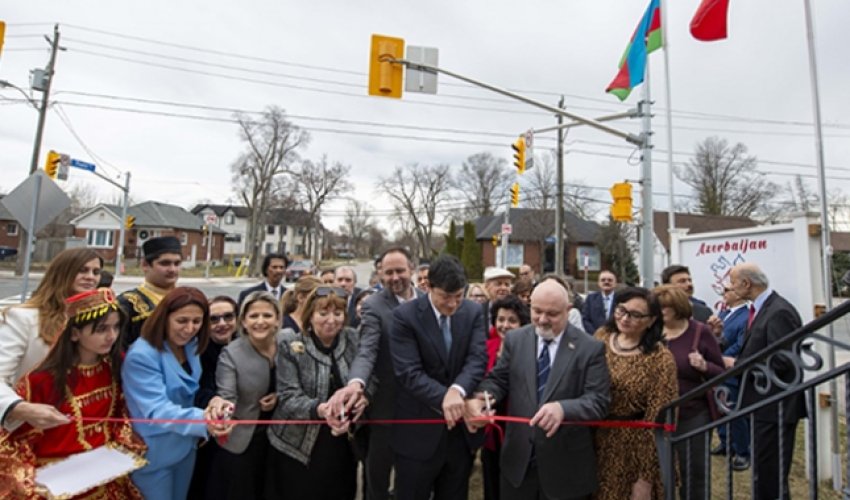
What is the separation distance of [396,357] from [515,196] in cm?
1094

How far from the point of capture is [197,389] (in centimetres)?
283

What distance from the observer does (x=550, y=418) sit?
7.57 feet

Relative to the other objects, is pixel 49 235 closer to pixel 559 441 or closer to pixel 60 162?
pixel 60 162

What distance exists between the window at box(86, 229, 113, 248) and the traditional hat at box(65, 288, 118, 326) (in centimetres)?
5603

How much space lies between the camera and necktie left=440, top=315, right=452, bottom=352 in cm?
291

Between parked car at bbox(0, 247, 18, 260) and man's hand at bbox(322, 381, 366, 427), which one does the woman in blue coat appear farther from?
parked car at bbox(0, 247, 18, 260)

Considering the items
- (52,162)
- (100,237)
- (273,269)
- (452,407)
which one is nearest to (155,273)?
(273,269)

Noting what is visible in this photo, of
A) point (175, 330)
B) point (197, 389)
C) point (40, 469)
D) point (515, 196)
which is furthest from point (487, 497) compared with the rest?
point (515, 196)

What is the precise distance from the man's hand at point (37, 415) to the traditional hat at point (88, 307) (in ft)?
1.44

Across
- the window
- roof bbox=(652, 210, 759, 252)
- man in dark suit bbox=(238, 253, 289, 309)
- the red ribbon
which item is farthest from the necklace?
the window

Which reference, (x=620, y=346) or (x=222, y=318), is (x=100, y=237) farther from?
(x=620, y=346)

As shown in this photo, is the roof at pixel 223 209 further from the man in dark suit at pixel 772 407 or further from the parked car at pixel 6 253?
the man in dark suit at pixel 772 407

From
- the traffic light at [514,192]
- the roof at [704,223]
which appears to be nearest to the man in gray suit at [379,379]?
the traffic light at [514,192]

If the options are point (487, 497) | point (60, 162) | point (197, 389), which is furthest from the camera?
point (60, 162)
